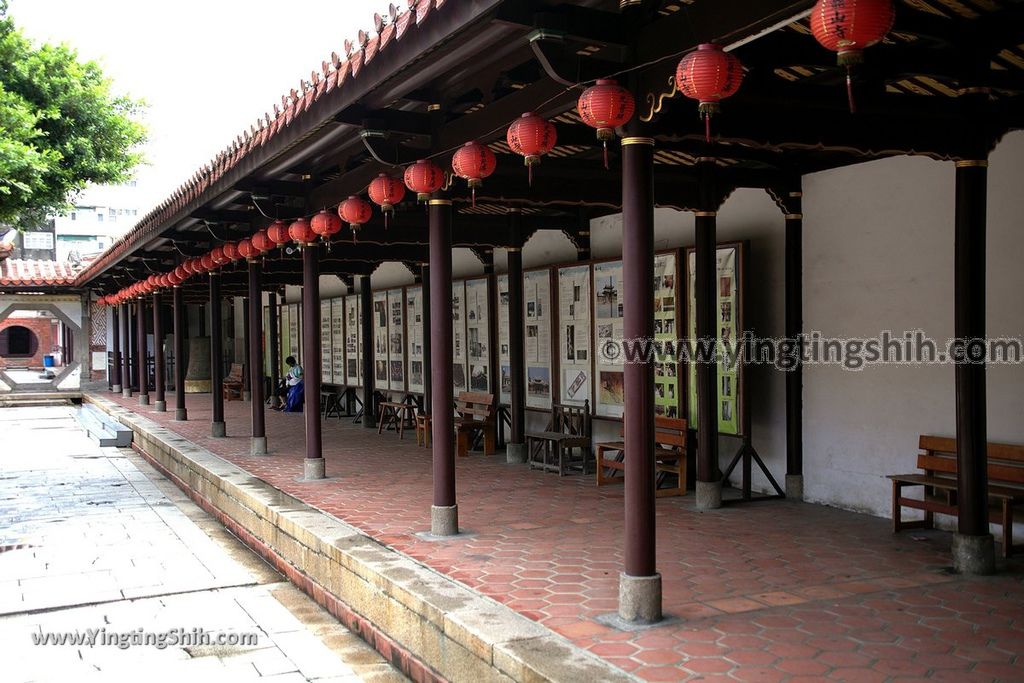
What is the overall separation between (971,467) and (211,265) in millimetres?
10307

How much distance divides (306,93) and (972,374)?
469 cm

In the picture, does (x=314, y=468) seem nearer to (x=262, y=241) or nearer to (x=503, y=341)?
(x=262, y=241)

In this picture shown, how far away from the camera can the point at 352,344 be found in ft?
53.0

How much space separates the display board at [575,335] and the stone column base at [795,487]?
254cm

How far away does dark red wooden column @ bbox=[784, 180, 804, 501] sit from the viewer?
727 cm

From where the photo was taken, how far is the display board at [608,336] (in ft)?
29.5

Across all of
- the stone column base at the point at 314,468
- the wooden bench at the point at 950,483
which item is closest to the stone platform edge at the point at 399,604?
the stone column base at the point at 314,468

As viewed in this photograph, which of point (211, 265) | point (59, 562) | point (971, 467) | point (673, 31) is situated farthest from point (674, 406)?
point (211, 265)

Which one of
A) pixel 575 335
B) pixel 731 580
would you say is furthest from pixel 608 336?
pixel 731 580

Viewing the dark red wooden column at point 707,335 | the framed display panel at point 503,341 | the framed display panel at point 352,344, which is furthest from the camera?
the framed display panel at point 352,344

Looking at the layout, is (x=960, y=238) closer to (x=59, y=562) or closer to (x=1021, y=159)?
(x=1021, y=159)

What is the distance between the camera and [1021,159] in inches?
223

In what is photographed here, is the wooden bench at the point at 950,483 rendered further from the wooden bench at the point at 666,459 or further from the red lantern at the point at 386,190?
the red lantern at the point at 386,190

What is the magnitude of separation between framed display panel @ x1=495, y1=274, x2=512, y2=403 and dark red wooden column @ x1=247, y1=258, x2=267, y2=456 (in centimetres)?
301
